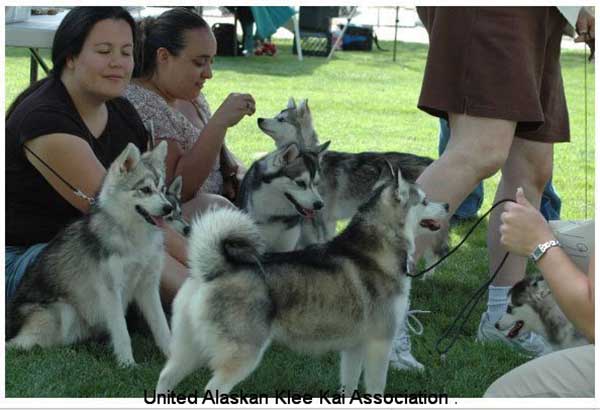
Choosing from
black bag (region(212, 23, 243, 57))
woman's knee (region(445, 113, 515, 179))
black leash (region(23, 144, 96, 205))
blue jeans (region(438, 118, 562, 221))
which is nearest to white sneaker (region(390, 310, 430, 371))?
woman's knee (region(445, 113, 515, 179))

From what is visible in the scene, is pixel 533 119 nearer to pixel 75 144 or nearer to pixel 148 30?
pixel 75 144

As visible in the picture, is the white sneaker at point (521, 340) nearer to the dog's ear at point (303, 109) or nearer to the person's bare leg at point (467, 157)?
the person's bare leg at point (467, 157)

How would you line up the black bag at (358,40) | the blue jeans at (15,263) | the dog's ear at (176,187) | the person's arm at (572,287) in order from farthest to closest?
the black bag at (358,40) → the dog's ear at (176,187) → the blue jeans at (15,263) → the person's arm at (572,287)

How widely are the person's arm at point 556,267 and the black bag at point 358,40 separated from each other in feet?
52.5

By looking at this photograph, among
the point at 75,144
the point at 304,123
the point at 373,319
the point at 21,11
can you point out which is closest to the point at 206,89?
the point at 304,123

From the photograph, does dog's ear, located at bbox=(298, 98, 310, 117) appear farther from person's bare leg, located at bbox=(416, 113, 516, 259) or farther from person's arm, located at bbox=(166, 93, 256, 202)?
person's bare leg, located at bbox=(416, 113, 516, 259)

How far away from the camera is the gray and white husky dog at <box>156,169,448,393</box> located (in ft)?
9.64

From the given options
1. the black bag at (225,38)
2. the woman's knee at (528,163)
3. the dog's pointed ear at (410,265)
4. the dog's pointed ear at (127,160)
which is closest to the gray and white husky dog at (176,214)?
the dog's pointed ear at (127,160)

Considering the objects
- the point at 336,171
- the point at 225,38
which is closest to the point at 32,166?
the point at 336,171

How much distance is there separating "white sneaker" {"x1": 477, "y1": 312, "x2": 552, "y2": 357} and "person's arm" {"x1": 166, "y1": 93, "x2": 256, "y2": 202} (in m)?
1.44

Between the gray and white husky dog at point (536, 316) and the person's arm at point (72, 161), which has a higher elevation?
the person's arm at point (72, 161)

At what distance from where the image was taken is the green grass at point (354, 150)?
3.47 m

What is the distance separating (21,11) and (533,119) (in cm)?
270

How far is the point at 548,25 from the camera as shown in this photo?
3.75 m
